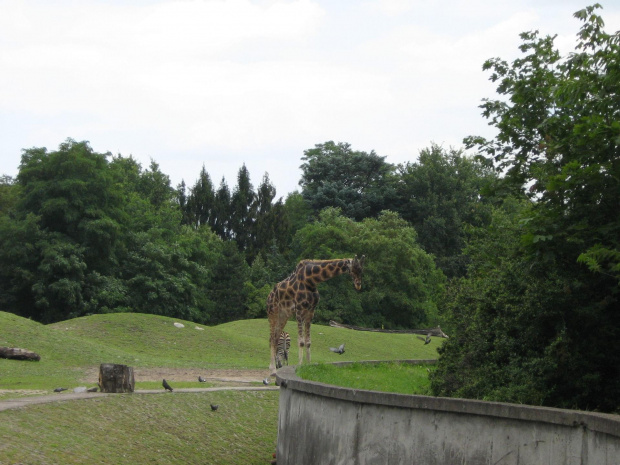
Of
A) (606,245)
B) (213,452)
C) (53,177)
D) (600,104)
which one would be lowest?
(213,452)

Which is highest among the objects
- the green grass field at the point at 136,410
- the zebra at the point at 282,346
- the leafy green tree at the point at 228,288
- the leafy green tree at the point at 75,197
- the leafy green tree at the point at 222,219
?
the leafy green tree at the point at 222,219

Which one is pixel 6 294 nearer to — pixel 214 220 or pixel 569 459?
pixel 214 220

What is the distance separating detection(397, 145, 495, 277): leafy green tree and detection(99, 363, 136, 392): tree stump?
5805 cm

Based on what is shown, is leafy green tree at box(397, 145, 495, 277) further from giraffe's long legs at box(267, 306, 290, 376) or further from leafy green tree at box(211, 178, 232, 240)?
giraffe's long legs at box(267, 306, 290, 376)

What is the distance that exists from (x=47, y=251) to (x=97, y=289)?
13.8ft

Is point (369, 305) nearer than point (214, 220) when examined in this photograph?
Yes

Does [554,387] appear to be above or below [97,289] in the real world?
below

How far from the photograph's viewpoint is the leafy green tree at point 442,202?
76.4 m

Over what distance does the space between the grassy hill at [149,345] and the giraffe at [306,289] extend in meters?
5.45

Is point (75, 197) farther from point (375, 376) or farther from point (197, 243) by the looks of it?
point (375, 376)

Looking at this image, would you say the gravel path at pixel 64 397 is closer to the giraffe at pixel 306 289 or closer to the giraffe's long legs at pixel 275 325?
the giraffe at pixel 306 289

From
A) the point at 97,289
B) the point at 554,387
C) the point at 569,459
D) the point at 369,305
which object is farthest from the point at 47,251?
the point at 569,459

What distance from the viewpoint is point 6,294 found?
55.6m

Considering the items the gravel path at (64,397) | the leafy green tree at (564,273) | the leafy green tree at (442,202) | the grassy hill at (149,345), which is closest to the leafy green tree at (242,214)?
the leafy green tree at (442,202)
